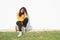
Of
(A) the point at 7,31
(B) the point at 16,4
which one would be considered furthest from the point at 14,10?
(A) the point at 7,31

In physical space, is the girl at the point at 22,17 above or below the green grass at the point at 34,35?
above

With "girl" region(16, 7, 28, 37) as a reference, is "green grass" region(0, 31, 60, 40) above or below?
below

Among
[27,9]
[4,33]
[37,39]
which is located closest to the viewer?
[37,39]

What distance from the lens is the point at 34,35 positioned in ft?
30.6

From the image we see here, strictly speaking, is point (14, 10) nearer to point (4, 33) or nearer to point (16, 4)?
point (16, 4)

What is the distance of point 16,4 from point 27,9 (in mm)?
500

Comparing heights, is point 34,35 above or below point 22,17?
below

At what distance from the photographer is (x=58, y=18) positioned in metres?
10.4

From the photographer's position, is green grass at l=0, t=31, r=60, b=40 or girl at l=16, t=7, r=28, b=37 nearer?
green grass at l=0, t=31, r=60, b=40

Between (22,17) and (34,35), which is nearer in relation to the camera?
(34,35)

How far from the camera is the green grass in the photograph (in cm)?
905

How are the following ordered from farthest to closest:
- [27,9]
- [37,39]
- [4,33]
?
[27,9] < [4,33] < [37,39]

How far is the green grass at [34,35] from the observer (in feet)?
29.7

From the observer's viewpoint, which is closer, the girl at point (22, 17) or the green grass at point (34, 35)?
the green grass at point (34, 35)
